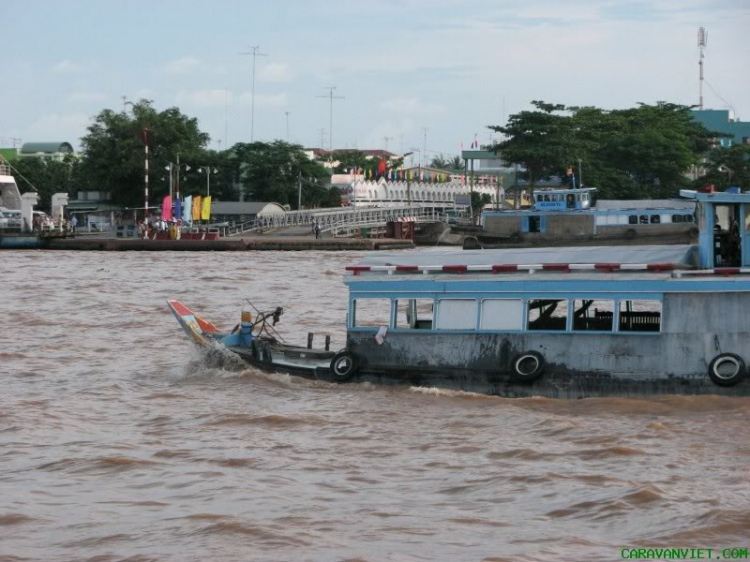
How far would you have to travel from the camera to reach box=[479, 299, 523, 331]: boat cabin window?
15531 millimetres

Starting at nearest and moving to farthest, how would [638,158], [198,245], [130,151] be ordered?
[198,245]
[638,158]
[130,151]

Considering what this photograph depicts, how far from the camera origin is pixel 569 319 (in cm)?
1518

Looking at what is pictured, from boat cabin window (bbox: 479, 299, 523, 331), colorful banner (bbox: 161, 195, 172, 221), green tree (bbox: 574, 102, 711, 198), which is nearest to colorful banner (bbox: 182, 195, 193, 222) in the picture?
colorful banner (bbox: 161, 195, 172, 221)

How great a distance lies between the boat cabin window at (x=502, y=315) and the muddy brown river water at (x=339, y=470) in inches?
35.9

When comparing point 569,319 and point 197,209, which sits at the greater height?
point 197,209

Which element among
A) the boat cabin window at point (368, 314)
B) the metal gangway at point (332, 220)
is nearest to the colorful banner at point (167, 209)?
the metal gangway at point (332, 220)

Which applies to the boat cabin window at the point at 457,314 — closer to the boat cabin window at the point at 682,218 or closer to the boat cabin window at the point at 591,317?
the boat cabin window at the point at 591,317

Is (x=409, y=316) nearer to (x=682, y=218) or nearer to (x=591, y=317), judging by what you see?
(x=591, y=317)

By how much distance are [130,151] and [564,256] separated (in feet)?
241

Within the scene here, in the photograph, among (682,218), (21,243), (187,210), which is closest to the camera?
(682,218)

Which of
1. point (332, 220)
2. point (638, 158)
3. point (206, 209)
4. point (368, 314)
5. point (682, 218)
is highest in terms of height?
point (638, 158)

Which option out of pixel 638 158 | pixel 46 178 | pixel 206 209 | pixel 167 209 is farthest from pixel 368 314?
pixel 46 178

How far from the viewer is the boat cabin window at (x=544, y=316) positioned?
15.5m

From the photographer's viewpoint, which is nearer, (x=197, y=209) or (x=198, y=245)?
(x=198, y=245)
